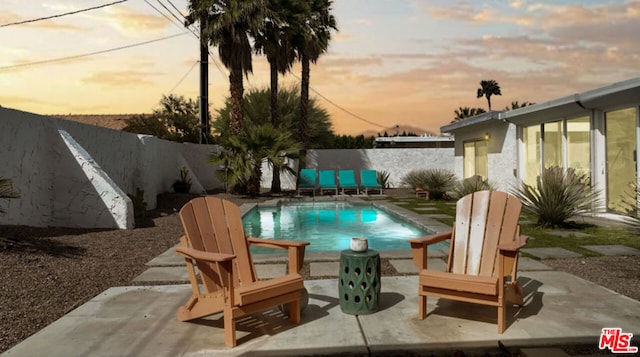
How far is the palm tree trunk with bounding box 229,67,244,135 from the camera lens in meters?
16.6

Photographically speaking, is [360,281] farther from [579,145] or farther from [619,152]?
[579,145]

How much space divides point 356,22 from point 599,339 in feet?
32.1

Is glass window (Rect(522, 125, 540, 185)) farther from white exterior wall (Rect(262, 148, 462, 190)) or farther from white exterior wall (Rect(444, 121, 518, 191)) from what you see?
white exterior wall (Rect(262, 148, 462, 190))

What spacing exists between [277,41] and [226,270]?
15735mm

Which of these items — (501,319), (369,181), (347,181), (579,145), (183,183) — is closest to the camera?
(501,319)

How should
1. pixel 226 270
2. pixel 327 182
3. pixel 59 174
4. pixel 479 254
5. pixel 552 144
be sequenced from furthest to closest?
1. pixel 327 182
2. pixel 552 144
3. pixel 59 174
4. pixel 479 254
5. pixel 226 270

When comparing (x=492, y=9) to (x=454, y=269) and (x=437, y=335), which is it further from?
(x=437, y=335)

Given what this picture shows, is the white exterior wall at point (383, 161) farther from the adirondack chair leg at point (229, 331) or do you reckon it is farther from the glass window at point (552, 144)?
the adirondack chair leg at point (229, 331)

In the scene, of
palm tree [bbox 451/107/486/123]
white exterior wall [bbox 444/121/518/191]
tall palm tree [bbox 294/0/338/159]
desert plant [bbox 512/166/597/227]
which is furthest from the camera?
palm tree [bbox 451/107/486/123]

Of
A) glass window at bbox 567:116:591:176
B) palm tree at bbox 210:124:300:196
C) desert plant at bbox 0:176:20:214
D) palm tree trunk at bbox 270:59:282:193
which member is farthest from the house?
desert plant at bbox 0:176:20:214

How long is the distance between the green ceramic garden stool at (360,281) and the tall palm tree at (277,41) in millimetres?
14689

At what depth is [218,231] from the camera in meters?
3.76

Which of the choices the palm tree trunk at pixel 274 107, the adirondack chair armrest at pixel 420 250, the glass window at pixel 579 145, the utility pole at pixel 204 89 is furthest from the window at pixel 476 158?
the adirondack chair armrest at pixel 420 250

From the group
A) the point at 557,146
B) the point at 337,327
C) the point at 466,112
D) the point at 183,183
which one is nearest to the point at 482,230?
the point at 337,327
